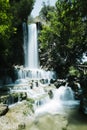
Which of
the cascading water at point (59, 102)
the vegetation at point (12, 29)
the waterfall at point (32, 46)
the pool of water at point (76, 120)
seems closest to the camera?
the pool of water at point (76, 120)

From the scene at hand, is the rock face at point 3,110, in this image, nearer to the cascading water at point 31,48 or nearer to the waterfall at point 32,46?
the cascading water at point 31,48

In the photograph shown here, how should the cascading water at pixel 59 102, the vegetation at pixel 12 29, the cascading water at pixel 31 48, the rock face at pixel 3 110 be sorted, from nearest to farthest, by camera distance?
the rock face at pixel 3 110 → the cascading water at pixel 59 102 → the vegetation at pixel 12 29 → the cascading water at pixel 31 48

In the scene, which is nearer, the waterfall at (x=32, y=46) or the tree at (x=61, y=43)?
the tree at (x=61, y=43)

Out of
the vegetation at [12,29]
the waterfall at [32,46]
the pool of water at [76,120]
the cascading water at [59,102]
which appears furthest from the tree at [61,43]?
the pool of water at [76,120]

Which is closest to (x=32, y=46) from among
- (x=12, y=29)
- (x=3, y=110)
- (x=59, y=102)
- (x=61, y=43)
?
(x=61, y=43)

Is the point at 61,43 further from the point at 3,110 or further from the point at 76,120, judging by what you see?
the point at 3,110

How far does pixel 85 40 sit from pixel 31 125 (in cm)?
1813

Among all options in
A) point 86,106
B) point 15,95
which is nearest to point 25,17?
point 15,95

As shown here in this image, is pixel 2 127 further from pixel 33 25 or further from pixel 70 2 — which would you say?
pixel 33 25

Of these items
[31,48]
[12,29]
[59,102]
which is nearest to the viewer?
[59,102]

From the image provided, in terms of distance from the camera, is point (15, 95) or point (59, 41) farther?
point (59, 41)

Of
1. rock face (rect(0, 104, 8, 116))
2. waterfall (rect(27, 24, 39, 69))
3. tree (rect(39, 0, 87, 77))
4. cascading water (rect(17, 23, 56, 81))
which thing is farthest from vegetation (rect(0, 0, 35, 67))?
rock face (rect(0, 104, 8, 116))

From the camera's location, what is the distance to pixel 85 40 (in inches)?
1185

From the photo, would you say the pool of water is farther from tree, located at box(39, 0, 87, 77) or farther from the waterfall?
the waterfall
